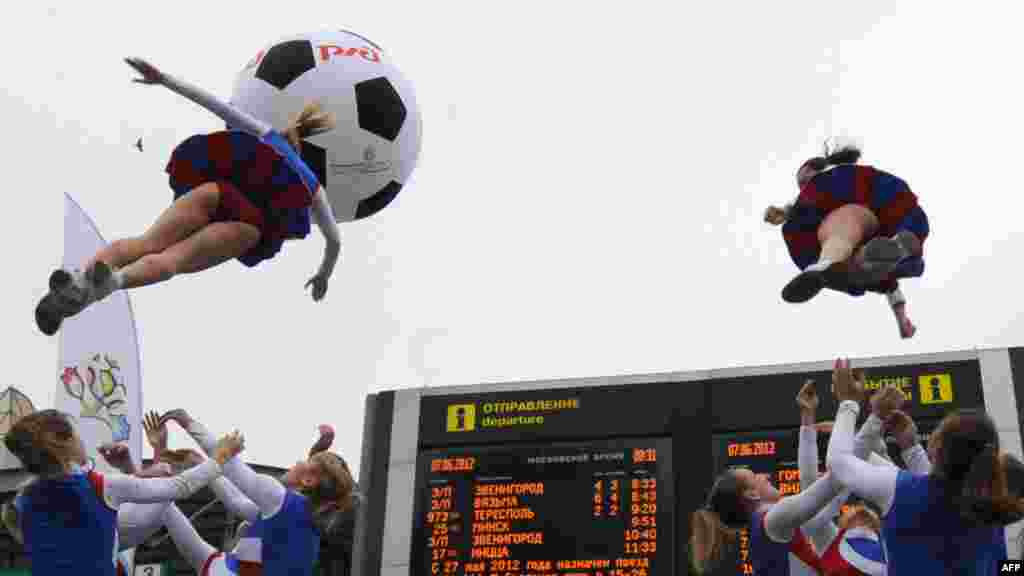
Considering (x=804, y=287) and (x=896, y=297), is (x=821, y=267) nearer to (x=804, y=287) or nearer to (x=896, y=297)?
(x=804, y=287)

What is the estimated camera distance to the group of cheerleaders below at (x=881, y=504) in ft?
15.2

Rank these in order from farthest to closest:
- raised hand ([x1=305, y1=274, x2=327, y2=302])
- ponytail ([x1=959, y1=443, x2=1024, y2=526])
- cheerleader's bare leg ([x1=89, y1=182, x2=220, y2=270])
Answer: raised hand ([x1=305, y1=274, x2=327, y2=302]) → cheerleader's bare leg ([x1=89, y1=182, x2=220, y2=270]) → ponytail ([x1=959, y1=443, x2=1024, y2=526])

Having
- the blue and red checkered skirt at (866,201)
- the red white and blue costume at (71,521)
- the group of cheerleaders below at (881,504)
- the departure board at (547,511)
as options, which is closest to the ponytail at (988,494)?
the group of cheerleaders below at (881,504)

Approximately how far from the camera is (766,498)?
6410mm

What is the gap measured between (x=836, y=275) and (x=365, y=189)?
2266 millimetres

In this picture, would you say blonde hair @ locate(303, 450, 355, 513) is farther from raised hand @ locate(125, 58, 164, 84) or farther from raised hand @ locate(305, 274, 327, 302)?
raised hand @ locate(125, 58, 164, 84)

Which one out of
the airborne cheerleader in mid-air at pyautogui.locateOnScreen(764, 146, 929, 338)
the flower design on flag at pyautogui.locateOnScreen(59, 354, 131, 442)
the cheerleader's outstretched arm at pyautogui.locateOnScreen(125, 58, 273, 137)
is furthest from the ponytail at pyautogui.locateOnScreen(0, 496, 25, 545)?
the flower design on flag at pyautogui.locateOnScreen(59, 354, 131, 442)

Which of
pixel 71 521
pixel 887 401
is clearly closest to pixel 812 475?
pixel 887 401

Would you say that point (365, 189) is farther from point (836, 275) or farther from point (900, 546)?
point (900, 546)

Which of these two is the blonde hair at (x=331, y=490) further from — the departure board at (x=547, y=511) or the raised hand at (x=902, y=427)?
the departure board at (x=547, y=511)

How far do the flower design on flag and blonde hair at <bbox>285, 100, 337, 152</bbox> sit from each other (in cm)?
579

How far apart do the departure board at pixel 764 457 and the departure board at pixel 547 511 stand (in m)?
0.44

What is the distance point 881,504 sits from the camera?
487cm

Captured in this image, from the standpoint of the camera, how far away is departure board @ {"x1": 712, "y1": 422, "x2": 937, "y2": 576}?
10.8m
